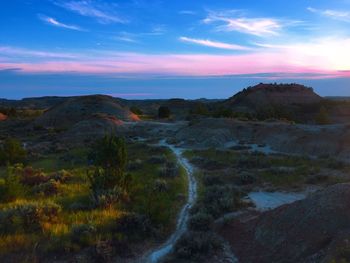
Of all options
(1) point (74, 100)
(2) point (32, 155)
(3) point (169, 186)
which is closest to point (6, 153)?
(2) point (32, 155)

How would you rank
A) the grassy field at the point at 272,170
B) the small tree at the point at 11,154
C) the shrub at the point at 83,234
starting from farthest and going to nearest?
the small tree at the point at 11,154 → the grassy field at the point at 272,170 → the shrub at the point at 83,234

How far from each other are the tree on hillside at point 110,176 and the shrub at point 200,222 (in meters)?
2.93

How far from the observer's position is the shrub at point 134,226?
1041 centimetres

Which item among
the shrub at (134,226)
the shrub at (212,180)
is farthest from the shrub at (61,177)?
the shrub at (134,226)

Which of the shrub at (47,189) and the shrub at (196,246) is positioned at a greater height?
the shrub at (47,189)

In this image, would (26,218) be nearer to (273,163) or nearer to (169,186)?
(169,186)

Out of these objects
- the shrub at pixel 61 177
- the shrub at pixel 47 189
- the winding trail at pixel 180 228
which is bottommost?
the winding trail at pixel 180 228

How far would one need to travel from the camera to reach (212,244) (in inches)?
380

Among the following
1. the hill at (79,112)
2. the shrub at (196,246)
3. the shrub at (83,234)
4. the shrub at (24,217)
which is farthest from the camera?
the hill at (79,112)

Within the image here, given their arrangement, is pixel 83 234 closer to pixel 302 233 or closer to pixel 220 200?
→ pixel 302 233

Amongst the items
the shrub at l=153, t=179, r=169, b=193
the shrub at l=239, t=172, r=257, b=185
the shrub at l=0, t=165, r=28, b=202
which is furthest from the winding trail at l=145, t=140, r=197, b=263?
the shrub at l=0, t=165, r=28, b=202

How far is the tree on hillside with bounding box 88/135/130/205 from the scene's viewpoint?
1319 cm

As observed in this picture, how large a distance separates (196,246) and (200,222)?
184cm

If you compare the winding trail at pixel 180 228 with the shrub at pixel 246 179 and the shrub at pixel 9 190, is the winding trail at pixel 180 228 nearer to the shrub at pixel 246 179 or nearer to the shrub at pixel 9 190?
the shrub at pixel 246 179
